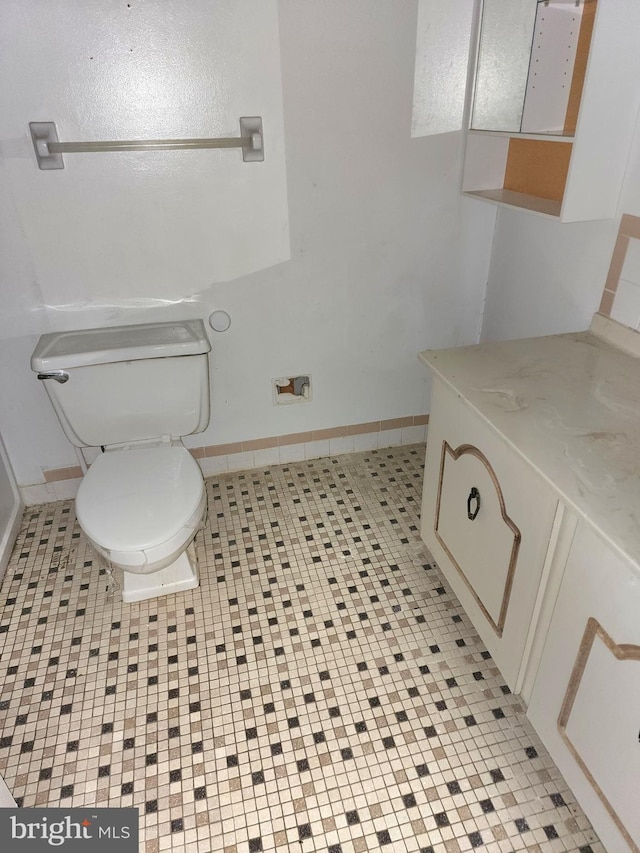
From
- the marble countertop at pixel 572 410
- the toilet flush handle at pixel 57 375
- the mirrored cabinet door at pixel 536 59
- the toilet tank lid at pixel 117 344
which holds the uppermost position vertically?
the mirrored cabinet door at pixel 536 59

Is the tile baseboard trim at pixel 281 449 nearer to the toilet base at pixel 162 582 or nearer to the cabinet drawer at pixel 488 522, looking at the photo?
the toilet base at pixel 162 582

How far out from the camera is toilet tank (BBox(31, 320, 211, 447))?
1749 mm

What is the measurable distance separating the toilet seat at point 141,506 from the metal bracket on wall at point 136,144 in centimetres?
93

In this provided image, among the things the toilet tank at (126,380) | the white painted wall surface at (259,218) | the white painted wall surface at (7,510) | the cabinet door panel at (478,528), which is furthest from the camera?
the white painted wall surface at (7,510)

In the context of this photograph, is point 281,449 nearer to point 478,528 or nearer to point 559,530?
point 478,528

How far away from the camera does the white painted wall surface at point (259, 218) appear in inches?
64.3

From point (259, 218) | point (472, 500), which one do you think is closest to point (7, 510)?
point (259, 218)

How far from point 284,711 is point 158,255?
148 cm

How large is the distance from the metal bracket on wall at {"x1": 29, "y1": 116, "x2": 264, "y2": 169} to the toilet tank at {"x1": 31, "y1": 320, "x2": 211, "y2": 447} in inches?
21.8

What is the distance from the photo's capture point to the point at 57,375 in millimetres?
1729

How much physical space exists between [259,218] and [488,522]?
126cm

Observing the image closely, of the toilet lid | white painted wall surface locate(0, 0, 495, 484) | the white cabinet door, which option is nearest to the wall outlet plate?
white painted wall surface locate(0, 0, 495, 484)

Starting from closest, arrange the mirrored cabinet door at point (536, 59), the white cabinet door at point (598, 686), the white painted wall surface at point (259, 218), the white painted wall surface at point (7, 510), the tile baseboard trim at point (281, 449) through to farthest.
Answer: the white cabinet door at point (598, 686)
the mirrored cabinet door at point (536, 59)
the white painted wall surface at point (259, 218)
the white painted wall surface at point (7, 510)
the tile baseboard trim at point (281, 449)

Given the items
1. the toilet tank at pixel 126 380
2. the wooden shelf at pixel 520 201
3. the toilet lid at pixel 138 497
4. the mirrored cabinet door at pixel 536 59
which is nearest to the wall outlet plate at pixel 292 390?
the toilet tank at pixel 126 380
